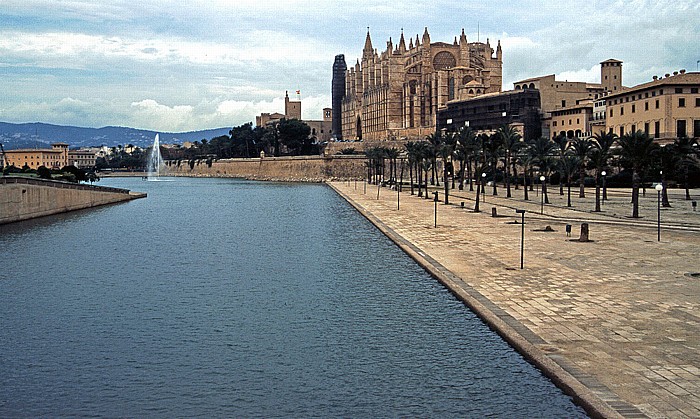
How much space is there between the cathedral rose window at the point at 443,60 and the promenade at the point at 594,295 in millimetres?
73583

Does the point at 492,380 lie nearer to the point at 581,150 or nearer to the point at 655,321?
the point at 655,321

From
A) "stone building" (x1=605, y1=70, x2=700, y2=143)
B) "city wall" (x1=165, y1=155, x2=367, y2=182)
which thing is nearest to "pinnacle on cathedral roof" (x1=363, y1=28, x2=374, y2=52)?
"city wall" (x1=165, y1=155, x2=367, y2=182)

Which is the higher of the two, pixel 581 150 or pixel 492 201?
pixel 581 150

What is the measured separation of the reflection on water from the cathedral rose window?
81018 mm

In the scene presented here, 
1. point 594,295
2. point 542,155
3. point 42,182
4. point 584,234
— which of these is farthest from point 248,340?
point 542,155

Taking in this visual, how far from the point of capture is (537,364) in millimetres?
10258

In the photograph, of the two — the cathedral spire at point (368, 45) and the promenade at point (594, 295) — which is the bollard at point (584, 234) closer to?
the promenade at point (594, 295)

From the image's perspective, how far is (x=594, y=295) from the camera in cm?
1407

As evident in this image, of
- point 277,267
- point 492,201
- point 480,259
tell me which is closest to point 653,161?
point 492,201

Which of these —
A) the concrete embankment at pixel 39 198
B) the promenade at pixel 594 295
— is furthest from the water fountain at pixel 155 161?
the promenade at pixel 594 295

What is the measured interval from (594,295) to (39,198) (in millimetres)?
30857

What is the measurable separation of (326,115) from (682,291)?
14647 centimetres

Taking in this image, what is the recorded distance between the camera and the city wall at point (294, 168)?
9269 cm

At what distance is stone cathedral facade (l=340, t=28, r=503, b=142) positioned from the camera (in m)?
93.3
